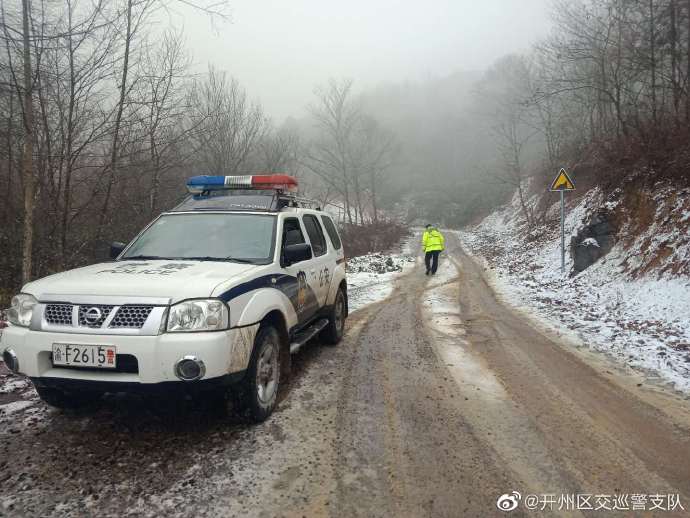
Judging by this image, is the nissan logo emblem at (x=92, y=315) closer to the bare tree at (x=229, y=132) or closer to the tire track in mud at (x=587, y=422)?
the tire track in mud at (x=587, y=422)

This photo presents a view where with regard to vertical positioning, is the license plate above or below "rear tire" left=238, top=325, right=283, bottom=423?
above

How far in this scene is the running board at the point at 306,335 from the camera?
15.0ft

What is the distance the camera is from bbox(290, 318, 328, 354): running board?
4.57 meters

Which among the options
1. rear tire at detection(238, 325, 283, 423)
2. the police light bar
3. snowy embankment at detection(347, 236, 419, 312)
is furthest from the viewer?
snowy embankment at detection(347, 236, 419, 312)

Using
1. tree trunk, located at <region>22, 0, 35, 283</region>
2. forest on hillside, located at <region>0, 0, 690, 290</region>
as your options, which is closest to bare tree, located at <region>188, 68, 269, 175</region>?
forest on hillside, located at <region>0, 0, 690, 290</region>

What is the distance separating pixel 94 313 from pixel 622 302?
8.77m

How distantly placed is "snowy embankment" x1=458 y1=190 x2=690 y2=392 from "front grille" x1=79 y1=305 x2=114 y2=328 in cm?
553

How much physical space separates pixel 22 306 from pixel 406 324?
5.68m

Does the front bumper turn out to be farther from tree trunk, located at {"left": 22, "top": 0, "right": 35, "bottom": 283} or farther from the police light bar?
tree trunk, located at {"left": 22, "top": 0, "right": 35, "bottom": 283}

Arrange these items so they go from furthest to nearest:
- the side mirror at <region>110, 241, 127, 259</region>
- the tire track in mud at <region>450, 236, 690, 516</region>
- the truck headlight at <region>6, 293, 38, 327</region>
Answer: the side mirror at <region>110, 241, 127, 259</region> < the truck headlight at <region>6, 293, 38, 327</region> < the tire track in mud at <region>450, 236, 690, 516</region>

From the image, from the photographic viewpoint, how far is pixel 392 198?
226 ft

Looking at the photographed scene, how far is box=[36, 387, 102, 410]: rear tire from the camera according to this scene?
12.4 feet

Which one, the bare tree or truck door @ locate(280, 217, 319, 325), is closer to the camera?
truck door @ locate(280, 217, 319, 325)

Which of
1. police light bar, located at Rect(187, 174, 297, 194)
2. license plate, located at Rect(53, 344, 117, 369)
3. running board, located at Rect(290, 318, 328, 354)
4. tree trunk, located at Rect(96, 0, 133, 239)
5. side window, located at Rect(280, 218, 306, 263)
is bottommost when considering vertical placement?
running board, located at Rect(290, 318, 328, 354)
